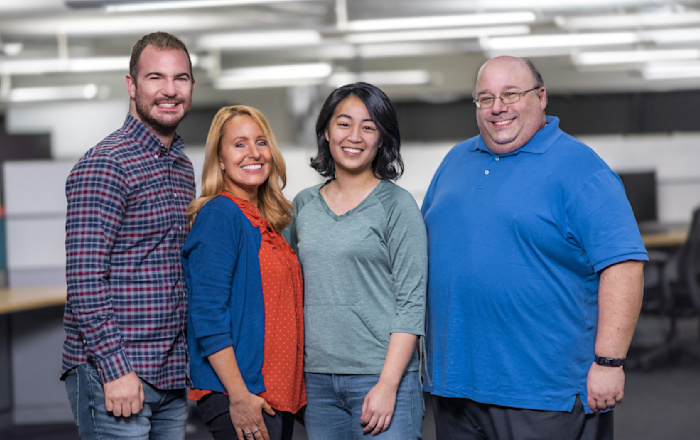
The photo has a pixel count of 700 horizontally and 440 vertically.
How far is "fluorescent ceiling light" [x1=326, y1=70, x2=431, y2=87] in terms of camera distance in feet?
19.3

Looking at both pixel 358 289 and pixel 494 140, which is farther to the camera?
pixel 494 140

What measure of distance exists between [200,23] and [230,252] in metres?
5.21

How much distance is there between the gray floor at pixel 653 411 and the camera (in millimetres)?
3801

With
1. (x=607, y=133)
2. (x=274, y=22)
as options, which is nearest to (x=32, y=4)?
(x=274, y=22)

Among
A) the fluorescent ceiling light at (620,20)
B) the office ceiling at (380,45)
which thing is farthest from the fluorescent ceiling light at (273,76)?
the fluorescent ceiling light at (620,20)

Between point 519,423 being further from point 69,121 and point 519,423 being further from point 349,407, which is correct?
point 69,121

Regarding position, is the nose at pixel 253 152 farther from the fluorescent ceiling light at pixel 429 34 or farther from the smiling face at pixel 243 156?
the fluorescent ceiling light at pixel 429 34

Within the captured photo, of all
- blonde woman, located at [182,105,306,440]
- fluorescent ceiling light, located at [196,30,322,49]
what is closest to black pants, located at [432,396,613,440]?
blonde woman, located at [182,105,306,440]

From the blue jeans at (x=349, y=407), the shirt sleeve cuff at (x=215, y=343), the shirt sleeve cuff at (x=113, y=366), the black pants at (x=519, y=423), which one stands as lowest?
the black pants at (x=519, y=423)

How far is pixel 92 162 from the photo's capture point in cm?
160

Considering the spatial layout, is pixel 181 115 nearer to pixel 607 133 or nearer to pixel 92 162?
pixel 92 162

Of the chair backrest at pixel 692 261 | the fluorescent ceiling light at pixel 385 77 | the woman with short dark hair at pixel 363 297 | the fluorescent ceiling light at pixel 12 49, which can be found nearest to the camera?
the woman with short dark hair at pixel 363 297

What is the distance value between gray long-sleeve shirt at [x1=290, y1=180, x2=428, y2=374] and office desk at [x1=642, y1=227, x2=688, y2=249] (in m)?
3.95

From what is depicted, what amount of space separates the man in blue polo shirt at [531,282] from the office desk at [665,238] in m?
3.70
